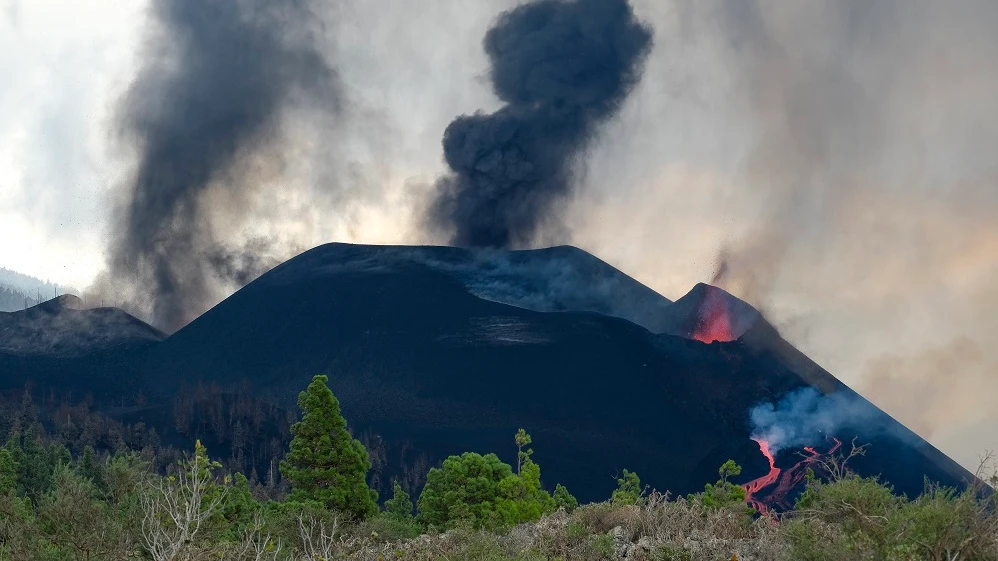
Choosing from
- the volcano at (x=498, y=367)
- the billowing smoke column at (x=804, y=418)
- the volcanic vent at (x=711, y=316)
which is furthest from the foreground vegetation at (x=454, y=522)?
the volcanic vent at (x=711, y=316)

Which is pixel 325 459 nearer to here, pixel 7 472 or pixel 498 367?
pixel 7 472

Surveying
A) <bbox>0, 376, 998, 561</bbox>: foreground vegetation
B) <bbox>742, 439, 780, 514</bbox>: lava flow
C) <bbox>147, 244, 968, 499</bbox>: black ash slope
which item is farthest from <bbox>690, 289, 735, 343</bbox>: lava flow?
<bbox>0, 376, 998, 561</bbox>: foreground vegetation

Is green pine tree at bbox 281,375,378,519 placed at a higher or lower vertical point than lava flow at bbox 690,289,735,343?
lower

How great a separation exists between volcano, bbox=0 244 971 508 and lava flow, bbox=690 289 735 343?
0.21 meters

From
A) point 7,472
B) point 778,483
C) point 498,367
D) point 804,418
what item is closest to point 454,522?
point 7,472

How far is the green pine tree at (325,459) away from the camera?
37.1m

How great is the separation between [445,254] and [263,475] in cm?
6259

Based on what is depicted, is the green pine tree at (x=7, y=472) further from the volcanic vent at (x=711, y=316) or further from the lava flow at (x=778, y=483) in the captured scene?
the volcanic vent at (x=711, y=316)

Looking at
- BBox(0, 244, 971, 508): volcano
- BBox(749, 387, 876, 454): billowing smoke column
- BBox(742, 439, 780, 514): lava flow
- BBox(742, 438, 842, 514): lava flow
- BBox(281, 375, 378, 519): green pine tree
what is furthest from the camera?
BBox(749, 387, 876, 454): billowing smoke column

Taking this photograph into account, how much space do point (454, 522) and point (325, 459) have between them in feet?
22.2

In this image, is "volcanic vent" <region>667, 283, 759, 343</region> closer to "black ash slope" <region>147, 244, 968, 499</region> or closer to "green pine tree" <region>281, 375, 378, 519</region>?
"black ash slope" <region>147, 244, 968, 499</region>

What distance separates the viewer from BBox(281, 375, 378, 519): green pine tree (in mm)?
37125

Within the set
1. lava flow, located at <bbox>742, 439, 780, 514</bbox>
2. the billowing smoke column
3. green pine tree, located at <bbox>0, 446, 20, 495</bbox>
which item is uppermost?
the billowing smoke column

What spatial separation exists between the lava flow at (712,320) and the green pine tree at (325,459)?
92.0 m
